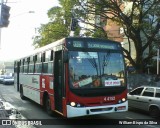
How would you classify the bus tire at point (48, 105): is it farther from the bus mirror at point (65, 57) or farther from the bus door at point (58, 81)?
the bus mirror at point (65, 57)

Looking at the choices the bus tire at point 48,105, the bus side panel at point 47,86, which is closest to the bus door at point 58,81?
the bus side panel at point 47,86

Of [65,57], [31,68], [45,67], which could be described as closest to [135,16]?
[31,68]

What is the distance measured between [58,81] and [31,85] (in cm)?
570

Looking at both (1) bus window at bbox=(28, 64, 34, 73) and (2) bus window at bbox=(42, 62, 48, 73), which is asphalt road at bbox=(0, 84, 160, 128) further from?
(1) bus window at bbox=(28, 64, 34, 73)

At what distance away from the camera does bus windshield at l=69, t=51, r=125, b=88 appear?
11.7m

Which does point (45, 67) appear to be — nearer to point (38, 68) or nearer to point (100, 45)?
point (38, 68)

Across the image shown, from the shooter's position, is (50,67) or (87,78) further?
(50,67)

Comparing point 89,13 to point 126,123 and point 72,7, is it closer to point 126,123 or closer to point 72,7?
point 72,7

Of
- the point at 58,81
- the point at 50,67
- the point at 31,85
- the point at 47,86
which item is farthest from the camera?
the point at 31,85

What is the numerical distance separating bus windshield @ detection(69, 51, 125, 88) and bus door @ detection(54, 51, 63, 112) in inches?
31.0

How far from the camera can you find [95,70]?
11977 millimetres

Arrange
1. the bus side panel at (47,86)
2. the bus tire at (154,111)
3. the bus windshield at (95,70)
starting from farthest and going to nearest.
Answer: the bus tire at (154,111) → the bus side panel at (47,86) → the bus windshield at (95,70)

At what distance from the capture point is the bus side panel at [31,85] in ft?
54.2

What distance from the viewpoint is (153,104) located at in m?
14.7
